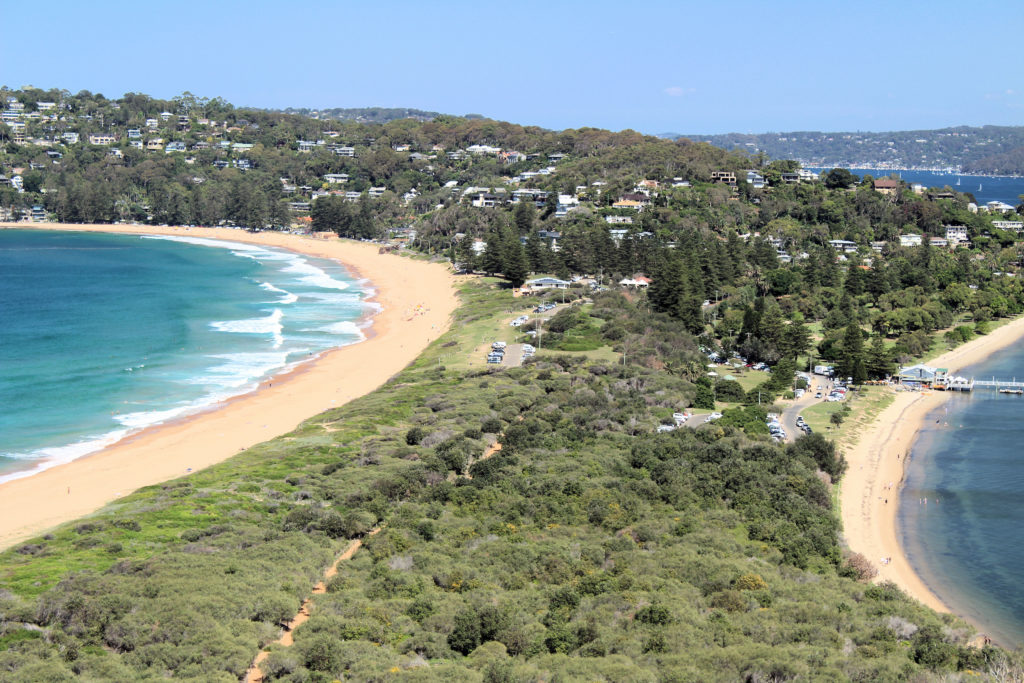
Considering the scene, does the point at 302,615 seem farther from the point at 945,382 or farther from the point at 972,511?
the point at 945,382

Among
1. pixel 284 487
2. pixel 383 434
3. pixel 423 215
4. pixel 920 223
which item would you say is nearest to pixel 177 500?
pixel 284 487

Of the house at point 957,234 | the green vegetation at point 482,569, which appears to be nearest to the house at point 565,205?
the house at point 957,234

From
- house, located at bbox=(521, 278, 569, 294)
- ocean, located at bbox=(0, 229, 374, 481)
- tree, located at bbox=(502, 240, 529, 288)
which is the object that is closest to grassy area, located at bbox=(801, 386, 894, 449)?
house, located at bbox=(521, 278, 569, 294)

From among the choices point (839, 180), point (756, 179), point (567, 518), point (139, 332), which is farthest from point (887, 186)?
point (567, 518)

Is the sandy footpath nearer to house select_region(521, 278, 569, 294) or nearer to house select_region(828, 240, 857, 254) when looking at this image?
house select_region(521, 278, 569, 294)

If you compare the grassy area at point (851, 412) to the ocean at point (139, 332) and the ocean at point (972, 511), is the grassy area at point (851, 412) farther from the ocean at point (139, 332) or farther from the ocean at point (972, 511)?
the ocean at point (139, 332)

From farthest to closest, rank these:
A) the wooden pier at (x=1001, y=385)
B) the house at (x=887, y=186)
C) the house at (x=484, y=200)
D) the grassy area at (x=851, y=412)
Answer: the house at (x=484, y=200) → the house at (x=887, y=186) → the wooden pier at (x=1001, y=385) → the grassy area at (x=851, y=412)
